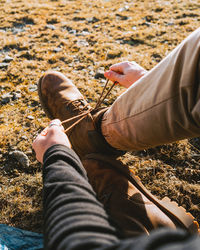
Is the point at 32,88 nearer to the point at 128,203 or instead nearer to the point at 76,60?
the point at 76,60

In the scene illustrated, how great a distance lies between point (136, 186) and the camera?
1759mm

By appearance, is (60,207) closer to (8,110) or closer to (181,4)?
(8,110)

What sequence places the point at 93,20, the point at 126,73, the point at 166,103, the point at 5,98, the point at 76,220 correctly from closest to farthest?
the point at 76,220 < the point at 166,103 < the point at 126,73 < the point at 5,98 < the point at 93,20

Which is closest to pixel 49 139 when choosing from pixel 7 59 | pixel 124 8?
pixel 7 59

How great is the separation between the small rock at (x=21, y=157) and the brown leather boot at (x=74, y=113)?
46 centimetres

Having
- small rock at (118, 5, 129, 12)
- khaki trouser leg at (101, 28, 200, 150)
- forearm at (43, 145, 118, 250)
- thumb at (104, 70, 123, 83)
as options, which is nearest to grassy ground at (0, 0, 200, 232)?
small rock at (118, 5, 129, 12)

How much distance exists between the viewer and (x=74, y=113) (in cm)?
228

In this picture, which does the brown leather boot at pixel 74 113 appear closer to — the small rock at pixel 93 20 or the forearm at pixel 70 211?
the forearm at pixel 70 211

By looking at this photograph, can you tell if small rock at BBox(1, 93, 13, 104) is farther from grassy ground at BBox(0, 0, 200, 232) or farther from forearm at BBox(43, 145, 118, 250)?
forearm at BBox(43, 145, 118, 250)

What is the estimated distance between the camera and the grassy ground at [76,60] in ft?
6.34

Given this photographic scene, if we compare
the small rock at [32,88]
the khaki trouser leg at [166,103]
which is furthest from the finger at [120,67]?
the small rock at [32,88]

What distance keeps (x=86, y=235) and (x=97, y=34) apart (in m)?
3.92

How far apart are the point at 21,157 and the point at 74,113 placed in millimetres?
664

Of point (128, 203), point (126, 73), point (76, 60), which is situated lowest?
point (128, 203)
